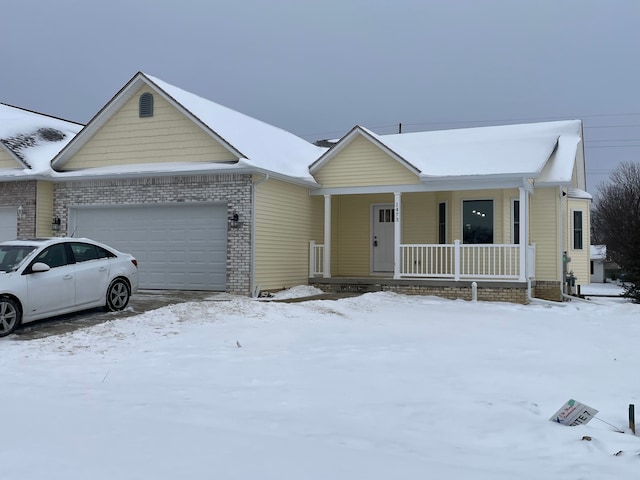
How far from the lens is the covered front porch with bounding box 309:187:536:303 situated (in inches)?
621

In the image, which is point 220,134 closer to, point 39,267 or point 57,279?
point 57,279

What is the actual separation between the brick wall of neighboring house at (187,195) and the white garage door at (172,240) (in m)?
0.30

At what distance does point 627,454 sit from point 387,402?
219 cm

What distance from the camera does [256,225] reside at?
49.7 feet

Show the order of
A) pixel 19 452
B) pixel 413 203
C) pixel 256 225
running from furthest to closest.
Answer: pixel 413 203
pixel 256 225
pixel 19 452

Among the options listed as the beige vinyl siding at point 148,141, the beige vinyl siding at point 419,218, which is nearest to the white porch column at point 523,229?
the beige vinyl siding at point 419,218

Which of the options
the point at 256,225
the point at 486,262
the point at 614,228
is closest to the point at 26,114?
the point at 256,225

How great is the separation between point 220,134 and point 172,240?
2992 millimetres

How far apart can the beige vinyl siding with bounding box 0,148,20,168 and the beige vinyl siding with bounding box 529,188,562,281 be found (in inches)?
565

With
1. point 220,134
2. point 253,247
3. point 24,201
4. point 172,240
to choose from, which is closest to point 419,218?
point 253,247

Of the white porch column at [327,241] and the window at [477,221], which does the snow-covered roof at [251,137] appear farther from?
the window at [477,221]

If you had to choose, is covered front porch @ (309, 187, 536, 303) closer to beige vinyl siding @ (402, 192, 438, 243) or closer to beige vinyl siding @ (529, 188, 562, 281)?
beige vinyl siding @ (402, 192, 438, 243)

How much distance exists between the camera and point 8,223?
56.0ft

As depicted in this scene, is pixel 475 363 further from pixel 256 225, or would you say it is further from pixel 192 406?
pixel 256 225
